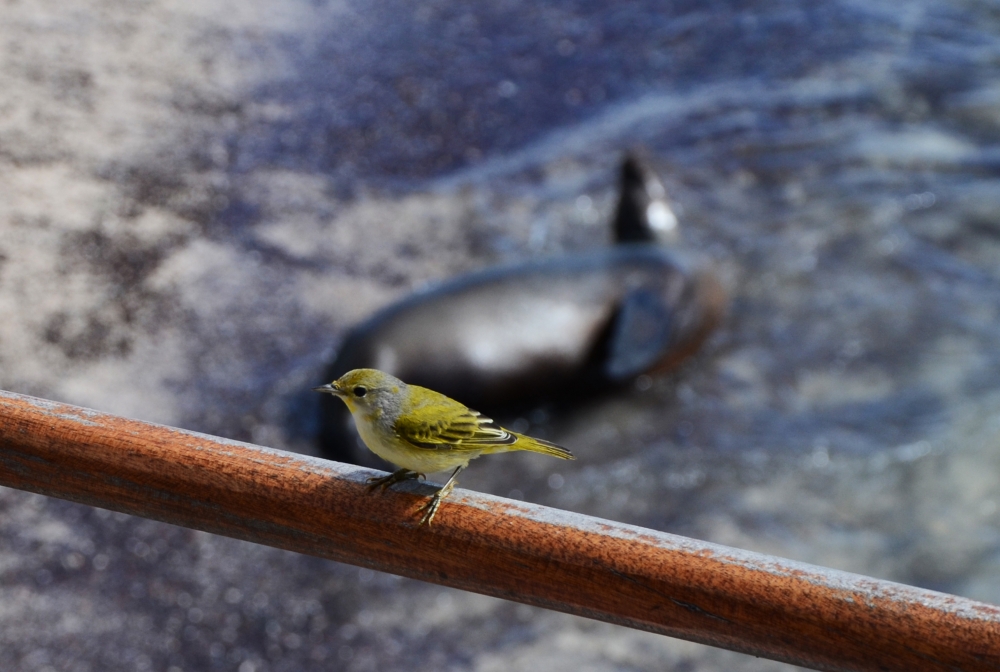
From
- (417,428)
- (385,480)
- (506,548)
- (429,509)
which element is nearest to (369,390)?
(417,428)

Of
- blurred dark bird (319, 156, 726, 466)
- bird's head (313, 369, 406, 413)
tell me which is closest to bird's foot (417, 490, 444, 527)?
bird's head (313, 369, 406, 413)

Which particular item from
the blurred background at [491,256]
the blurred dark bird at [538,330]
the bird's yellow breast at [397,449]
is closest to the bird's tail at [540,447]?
the bird's yellow breast at [397,449]

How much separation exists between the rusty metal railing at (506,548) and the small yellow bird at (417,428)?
1.08 feet

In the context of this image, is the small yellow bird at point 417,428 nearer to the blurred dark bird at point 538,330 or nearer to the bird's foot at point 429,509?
the bird's foot at point 429,509

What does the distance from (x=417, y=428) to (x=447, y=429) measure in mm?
73

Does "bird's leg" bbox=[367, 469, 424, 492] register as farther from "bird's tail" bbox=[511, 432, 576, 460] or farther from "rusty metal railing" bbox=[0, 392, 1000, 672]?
"bird's tail" bbox=[511, 432, 576, 460]

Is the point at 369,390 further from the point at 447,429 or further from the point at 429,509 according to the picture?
the point at 429,509

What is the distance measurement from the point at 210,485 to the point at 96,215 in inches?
199

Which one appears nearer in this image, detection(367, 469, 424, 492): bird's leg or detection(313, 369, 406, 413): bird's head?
detection(367, 469, 424, 492): bird's leg

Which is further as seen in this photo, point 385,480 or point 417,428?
point 417,428

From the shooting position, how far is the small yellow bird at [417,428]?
192 centimetres

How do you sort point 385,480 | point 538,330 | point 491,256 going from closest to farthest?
point 385,480 → point 538,330 → point 491,256

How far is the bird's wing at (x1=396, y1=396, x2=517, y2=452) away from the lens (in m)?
1.93

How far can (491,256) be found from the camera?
657cm
